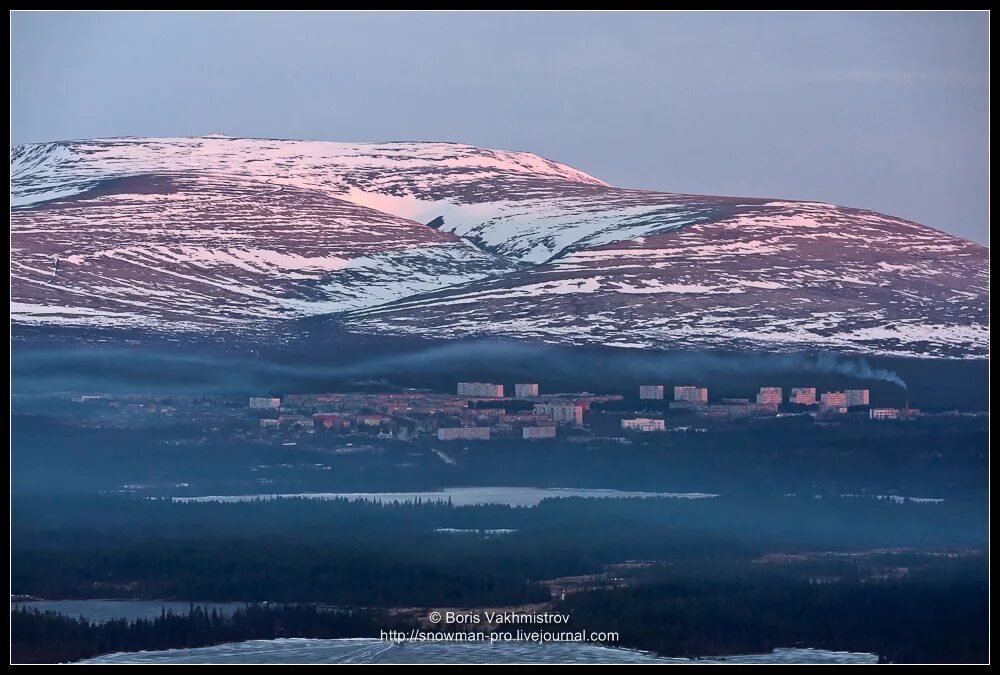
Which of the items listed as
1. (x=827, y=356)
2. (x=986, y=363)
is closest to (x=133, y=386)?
(x=827, y=356)

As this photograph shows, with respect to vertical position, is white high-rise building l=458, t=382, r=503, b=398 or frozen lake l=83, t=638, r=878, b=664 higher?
white high-rise building l=458, t=382, r=503, b=398

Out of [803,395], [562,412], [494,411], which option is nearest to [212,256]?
[494,411]

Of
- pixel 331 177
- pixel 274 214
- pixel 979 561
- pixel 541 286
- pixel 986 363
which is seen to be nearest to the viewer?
pixel 979 561

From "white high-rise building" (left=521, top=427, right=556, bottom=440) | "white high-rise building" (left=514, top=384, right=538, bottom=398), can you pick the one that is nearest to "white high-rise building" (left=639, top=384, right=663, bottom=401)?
"white high-rise building" (left=514, top=384, right=538, bottom=398)

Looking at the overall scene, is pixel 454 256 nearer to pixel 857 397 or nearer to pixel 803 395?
pixel 803 395

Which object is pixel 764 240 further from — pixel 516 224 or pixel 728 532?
pixel 728 532

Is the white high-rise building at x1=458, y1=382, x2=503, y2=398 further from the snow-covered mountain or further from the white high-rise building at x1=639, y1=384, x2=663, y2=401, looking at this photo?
the white high-rise building at x1=639, y1=384, x2=663, y2=401
